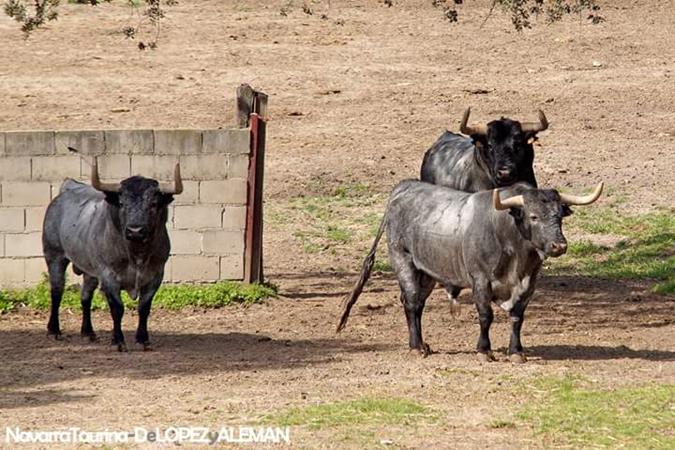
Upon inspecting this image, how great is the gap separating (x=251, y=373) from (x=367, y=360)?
1.13 metres

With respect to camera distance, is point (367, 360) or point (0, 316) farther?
point (0, 316)

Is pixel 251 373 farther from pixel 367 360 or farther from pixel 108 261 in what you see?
pixel 108 261

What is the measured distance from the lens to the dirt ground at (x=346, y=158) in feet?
39.8

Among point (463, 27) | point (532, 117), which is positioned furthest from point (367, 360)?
point (463, 27)

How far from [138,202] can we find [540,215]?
133 inches

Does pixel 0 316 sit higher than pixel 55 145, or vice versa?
pixel 55 145

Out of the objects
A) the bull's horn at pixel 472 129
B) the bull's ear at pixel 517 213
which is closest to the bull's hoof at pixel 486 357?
the bull's ear at pixel 517 213

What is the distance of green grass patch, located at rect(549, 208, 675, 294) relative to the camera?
18.7 m

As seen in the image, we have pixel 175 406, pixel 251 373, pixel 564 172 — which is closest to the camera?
pixel 175 406

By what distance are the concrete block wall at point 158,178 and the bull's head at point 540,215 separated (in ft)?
15.4

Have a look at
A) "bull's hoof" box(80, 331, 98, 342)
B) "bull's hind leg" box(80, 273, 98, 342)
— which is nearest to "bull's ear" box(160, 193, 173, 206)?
"bull's hind leg" box(80, 273, 98, 342)

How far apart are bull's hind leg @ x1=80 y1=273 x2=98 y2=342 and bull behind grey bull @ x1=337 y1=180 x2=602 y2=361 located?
2.72 meters

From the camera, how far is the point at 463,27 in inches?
1230

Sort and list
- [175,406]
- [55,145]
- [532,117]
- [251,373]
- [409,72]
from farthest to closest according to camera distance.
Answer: [409,72], [532,117], [55,145], [251,373], [175,406]
